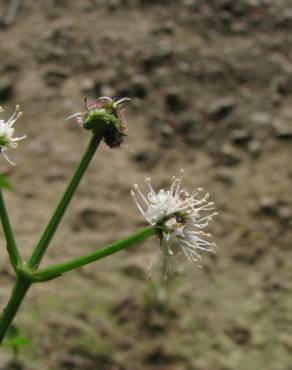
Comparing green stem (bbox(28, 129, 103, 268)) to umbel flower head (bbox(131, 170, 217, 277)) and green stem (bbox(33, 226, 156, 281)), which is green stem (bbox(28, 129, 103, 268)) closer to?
green stem (bbox(33, 226, 156, 281))

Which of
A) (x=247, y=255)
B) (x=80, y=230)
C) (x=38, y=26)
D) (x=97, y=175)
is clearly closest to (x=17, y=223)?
(x=80, y=230)

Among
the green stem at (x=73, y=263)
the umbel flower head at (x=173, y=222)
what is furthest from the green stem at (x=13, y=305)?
the umbel flower head at (x=173, y=222)

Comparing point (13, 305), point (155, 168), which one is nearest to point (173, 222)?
point (13, 305)

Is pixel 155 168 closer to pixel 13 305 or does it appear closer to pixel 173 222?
pixel 173 222

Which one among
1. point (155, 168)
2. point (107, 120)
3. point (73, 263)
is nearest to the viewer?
point (73, 263)

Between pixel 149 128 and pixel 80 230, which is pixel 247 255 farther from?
pixel 149 128

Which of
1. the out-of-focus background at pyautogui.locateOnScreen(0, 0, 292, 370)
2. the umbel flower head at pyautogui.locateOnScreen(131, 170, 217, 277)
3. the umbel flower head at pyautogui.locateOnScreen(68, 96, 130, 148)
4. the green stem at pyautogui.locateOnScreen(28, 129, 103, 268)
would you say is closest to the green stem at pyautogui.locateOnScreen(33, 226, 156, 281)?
the green stem at pyautogui.locateOnScreen(28, 129, 103, 268)
